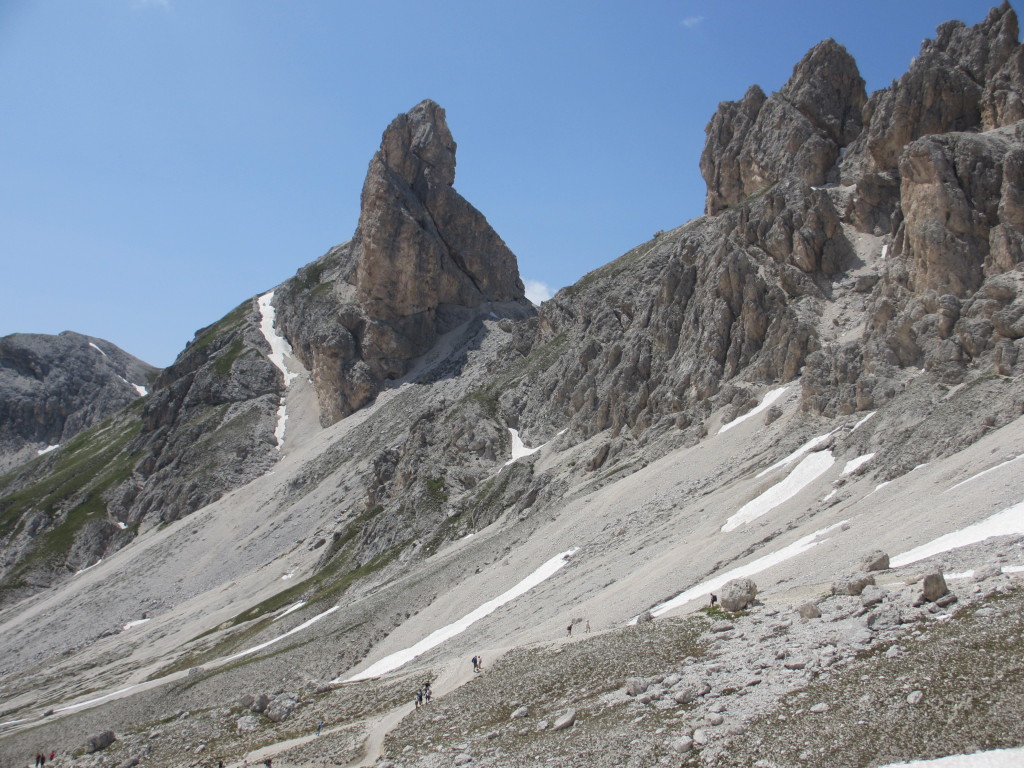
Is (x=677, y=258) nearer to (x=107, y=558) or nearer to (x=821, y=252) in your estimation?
(x=821, y=252)

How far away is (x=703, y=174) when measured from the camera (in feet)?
360

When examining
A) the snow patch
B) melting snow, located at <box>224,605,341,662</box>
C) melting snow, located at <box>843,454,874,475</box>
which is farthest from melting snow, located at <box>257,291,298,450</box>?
melting snow, located at <box>843,454,874,475</box>

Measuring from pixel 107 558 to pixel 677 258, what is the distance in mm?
106507

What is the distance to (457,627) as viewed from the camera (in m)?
46.1

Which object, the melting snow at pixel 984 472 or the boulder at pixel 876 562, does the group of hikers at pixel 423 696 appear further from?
the melting snow at pixel 984 472

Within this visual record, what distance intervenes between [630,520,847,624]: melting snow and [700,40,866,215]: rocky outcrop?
62.6m

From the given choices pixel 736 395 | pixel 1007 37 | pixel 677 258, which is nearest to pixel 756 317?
pixel 736 395

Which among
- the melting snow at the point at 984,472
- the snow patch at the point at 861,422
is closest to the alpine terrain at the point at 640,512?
the snow patch at the point at 861,422

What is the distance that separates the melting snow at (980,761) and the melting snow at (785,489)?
27462mm

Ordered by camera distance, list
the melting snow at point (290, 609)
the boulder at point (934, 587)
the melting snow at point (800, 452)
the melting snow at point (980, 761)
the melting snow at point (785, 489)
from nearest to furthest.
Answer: the melting snow at point (980, 761) → the boulder at point (934, 587) → the melting snow at point (785, 489) → the melting snow at point (800, 452) → the melting snow at point (290, 609)

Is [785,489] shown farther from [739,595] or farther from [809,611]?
[809,611]

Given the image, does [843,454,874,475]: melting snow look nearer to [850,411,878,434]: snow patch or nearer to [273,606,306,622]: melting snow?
[850,411,878,434]: snow patch

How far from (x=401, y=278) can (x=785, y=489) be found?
11651cm

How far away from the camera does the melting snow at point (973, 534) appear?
78.9ft
